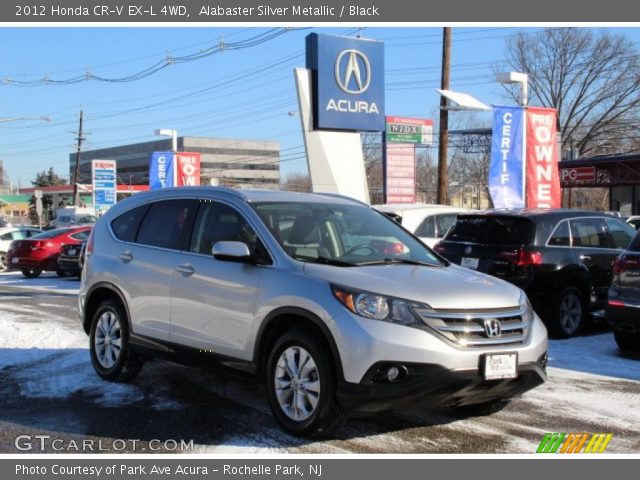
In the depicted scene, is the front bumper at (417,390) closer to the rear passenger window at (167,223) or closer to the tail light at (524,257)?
the rear passenger window at (167,223)

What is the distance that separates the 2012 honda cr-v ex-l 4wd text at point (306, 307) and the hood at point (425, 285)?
0.4 inches

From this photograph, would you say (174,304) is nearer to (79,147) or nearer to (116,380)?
(116,380)

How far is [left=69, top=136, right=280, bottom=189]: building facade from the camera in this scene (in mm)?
117625

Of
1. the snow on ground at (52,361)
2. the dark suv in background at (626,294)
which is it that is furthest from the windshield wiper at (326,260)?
the dark suv in background at (626,294)

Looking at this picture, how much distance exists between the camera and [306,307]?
5148 mm

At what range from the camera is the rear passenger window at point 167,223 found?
649 centimetres

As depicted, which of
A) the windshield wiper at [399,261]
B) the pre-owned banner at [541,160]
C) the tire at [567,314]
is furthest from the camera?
the pre-owned banner at [541,160]

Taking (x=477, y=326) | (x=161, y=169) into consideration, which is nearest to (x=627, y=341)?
(x=477, y=326)

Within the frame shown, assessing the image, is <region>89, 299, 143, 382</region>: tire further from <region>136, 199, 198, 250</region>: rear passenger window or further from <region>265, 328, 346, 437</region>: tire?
<region>265, 328, 346, 437</region>: tire

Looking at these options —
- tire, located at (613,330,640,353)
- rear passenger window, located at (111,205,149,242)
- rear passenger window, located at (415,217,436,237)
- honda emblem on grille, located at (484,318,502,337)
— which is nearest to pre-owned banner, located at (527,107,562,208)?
rear passenger window, located at (415,217,436,237)

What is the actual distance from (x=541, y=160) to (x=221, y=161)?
108 metres

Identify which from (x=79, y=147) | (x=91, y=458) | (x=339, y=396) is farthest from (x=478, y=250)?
(x=79, y=147)

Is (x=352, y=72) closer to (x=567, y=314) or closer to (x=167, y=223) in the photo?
(x=567, y=314)

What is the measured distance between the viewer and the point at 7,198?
4341 inches
